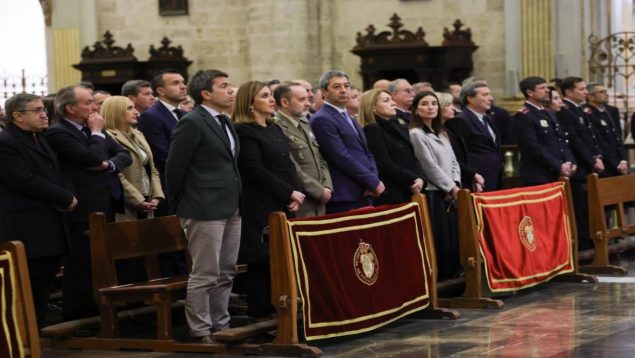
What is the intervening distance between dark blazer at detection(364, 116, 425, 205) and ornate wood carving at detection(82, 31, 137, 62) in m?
9.92

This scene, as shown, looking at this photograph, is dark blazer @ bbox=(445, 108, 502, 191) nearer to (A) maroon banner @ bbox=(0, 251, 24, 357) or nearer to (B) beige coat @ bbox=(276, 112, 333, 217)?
(B) beige coat @ bbox=(276, 112, 333, 217)

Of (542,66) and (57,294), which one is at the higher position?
(542,66)

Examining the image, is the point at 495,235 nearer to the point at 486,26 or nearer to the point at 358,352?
the point at 358,352

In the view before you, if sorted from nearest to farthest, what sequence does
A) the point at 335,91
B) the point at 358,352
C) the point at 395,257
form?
the point at 358,352 → the point at 395,257 → the point at 335,91

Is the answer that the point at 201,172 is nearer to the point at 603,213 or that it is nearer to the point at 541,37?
the point at 603,213

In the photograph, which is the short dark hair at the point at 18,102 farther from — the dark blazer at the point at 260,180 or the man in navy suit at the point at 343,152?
the man in navy suit at the point at 343,152

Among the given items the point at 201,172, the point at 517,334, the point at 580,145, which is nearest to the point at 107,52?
the point at 580,145

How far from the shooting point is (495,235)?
9.75 m

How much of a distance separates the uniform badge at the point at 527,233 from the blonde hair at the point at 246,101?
2.51 metres

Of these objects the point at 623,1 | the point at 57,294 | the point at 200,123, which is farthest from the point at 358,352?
the point at 623,1

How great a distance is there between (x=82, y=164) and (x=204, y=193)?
128 centimetres

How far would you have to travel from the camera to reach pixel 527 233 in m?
10.1

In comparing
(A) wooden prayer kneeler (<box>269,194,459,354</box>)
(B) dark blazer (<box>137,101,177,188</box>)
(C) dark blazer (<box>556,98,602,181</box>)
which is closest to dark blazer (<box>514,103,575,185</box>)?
(C) dark blazer (<box>556,98,602,181</box>)

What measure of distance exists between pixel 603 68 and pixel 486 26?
1670 mm
